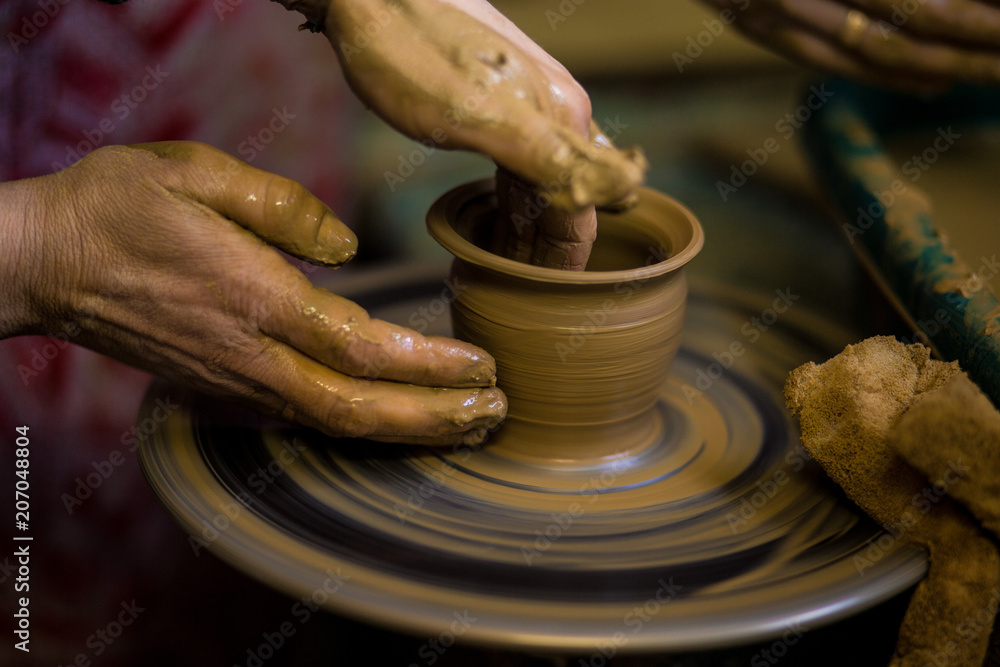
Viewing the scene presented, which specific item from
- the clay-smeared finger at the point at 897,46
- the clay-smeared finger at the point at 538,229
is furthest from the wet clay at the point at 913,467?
the clay-smeared finger at the point at 897,46

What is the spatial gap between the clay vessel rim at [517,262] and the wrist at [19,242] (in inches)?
23.6

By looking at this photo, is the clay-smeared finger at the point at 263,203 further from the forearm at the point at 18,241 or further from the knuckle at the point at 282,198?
the forearm at the point at 18,241

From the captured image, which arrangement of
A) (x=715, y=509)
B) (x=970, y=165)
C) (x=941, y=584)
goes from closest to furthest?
(x=941, y=584) < (x=715, y=509) < (x=970, y=165)

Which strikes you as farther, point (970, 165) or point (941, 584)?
point (970, 165)

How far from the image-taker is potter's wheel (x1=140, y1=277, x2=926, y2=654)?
1.05m

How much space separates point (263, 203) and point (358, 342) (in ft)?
0.80

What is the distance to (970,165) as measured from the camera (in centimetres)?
245

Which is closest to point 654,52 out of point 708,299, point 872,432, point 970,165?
point 970,165

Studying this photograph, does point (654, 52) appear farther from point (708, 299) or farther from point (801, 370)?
point (801, 370)

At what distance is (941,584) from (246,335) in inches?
41.5

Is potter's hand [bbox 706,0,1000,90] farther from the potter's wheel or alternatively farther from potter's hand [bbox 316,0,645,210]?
potter's hand [bbox 316,0,645,210]

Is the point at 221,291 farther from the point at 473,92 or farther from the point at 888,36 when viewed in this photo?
the point at 888,36

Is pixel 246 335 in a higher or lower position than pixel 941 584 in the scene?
lower

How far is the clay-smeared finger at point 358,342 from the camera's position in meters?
1.21
